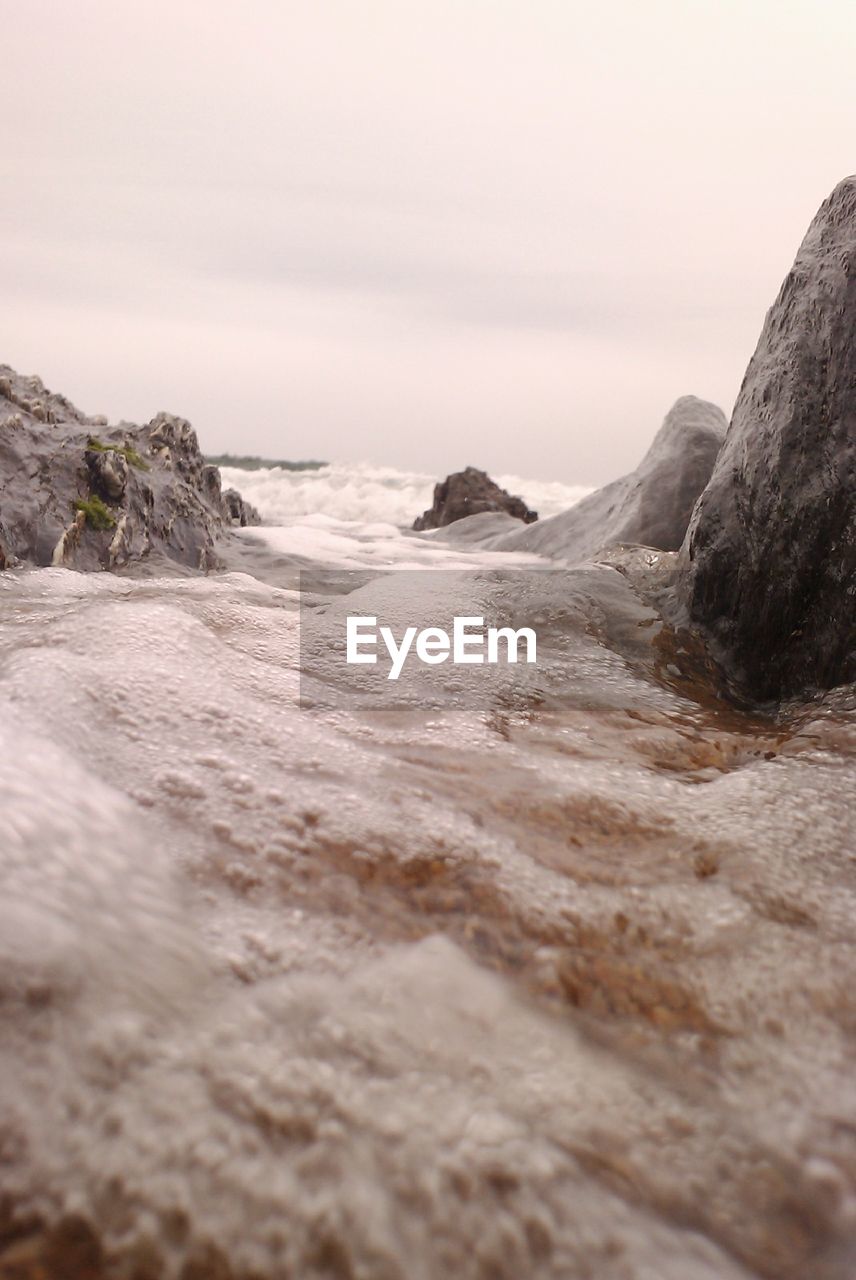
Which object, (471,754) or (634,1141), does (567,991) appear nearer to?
(634,1141)

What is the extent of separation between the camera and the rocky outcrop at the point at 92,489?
180 inches

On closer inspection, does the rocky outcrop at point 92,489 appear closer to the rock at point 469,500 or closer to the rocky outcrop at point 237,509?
the rocky outcrop at point 237,509

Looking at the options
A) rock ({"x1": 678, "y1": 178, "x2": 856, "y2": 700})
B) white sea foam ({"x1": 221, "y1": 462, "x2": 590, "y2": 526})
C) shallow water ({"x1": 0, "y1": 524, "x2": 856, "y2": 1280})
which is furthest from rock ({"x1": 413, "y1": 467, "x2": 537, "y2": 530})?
shallow water ({"x1": 0, "y1": 524, "x2": 856, "y2": 1280})

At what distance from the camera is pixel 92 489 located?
5.01 m

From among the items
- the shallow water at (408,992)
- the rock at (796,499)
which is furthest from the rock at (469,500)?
the shallow water at (408,992)

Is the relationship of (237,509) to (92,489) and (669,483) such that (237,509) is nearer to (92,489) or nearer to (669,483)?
(92,489)

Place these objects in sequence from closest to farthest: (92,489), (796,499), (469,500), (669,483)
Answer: (796,499) < (92,489) < (669,483) < (469,500)

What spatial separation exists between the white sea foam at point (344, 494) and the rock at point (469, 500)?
333 centimetres

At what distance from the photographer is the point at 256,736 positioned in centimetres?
234

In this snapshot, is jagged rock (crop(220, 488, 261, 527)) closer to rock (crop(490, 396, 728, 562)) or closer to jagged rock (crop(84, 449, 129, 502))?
jagged rock (crop(84, 449, 129, 502))

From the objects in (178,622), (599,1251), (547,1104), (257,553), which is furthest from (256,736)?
(257,553)

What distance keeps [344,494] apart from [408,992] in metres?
21.4

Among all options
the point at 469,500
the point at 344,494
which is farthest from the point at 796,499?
the point at 344,494

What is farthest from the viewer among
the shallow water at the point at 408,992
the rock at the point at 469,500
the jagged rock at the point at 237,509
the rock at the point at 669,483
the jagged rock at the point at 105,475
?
the rock at the point at 469,500
